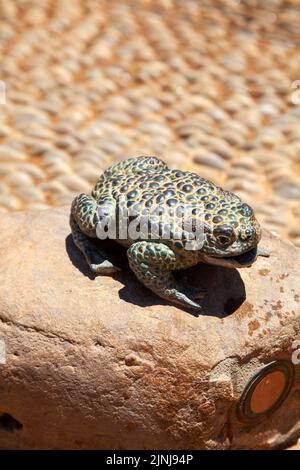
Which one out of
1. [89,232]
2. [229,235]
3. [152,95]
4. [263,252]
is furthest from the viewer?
[152,95]

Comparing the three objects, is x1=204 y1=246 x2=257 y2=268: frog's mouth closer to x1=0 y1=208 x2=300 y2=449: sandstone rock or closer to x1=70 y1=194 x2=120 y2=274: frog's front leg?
x1=0 y1=208 x2=300 y2=449: sandstone rock

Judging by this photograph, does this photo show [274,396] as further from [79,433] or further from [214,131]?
[214,131]

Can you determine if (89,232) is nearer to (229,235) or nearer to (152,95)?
(229,235)

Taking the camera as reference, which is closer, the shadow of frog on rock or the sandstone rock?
the sandstone rock

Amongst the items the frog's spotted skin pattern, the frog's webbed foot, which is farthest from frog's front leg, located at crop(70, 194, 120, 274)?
the frog's webbed foot

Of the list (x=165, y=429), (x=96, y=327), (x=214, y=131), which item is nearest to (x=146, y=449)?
(x=165, y=429)

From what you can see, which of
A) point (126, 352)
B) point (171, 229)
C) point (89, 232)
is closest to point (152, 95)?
point (89, 232)

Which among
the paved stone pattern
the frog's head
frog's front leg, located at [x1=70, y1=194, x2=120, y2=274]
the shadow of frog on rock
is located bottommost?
the paved stone pattern
